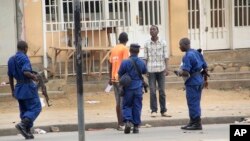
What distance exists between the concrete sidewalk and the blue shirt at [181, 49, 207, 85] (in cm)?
140

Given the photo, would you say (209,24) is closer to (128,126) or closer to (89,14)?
(89,14)

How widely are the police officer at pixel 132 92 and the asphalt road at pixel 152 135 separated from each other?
11.1 inches

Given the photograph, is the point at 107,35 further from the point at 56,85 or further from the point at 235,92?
the point at 235,92

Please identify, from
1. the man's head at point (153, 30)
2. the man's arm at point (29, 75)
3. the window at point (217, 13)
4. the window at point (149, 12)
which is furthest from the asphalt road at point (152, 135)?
the window at point (217, 13)

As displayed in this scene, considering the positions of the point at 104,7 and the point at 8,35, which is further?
the point at 104,7

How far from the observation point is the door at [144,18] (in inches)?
657

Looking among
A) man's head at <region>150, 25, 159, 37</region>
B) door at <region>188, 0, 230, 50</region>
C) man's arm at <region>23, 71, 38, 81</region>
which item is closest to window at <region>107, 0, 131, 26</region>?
door at <region>188, 0, 230, 50</region>

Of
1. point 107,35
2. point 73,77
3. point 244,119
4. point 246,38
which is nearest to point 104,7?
point 107,35

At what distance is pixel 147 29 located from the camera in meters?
16.9

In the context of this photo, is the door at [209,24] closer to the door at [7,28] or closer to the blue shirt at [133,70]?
the door at [7,28]

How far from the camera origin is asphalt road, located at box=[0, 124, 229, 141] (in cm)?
988

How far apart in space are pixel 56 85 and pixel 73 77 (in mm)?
1053

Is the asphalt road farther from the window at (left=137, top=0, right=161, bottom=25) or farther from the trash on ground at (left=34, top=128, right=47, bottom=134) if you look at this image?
the window at (left=137, top=0, right=161, bottom=25)

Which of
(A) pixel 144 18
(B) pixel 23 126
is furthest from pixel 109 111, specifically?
(A) pixel 144 18
